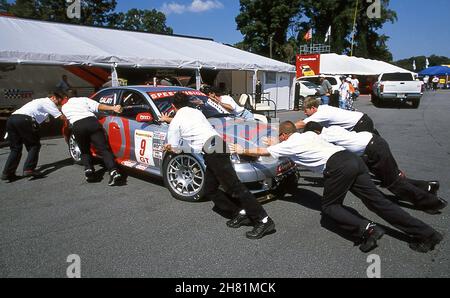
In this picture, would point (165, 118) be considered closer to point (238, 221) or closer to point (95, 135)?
point (95, 135)

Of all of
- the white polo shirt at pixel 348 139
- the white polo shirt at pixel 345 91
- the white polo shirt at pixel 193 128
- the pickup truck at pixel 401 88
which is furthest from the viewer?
the pickup truck at pixel 401 88

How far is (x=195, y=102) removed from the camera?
520 centimetres

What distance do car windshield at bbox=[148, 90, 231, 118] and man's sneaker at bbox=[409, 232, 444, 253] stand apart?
126 inches

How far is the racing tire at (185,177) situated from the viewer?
14.5ft

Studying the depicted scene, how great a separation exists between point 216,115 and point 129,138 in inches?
55.3

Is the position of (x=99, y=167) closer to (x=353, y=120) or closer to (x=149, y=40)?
(x=353, y=120)

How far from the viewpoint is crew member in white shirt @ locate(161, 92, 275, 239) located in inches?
142

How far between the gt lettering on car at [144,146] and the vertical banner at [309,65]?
26.1 metres

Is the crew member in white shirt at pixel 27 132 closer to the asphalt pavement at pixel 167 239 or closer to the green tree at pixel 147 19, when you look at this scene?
the asphalt pavement at pixel 167 239

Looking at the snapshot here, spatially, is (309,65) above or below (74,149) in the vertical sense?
above

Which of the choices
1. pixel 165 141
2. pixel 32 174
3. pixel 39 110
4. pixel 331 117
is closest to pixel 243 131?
pixel 165 141

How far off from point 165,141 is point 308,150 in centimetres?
211

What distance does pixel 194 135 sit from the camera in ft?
12.5

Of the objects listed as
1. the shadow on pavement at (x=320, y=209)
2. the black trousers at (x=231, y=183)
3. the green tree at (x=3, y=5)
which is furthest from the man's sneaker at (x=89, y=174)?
the green tree at (x=3, y=5)
